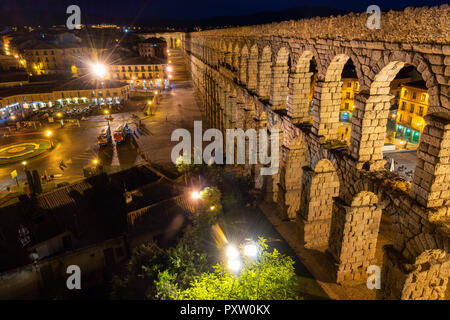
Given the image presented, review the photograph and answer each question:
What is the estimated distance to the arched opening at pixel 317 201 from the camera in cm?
1691

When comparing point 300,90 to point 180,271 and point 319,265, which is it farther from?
point 180,271

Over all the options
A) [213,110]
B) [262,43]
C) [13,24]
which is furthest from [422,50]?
[13,24]

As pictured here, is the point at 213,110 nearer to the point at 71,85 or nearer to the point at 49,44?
the point at 71,85

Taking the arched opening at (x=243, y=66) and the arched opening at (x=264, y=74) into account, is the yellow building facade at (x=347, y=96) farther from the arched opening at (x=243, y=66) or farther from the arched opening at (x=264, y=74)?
the arched opening at (x=264, y=74)

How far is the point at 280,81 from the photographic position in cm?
2156

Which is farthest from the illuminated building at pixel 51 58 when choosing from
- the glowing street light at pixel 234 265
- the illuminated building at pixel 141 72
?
the glowing street light at pixel 234 265

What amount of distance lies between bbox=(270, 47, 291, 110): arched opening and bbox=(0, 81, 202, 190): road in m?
21.0

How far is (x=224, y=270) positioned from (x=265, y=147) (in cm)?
1264

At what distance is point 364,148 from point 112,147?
40070 millimetres

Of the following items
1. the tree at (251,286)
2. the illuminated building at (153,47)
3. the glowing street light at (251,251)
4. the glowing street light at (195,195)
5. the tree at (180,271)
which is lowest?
the tree at (180,271)
